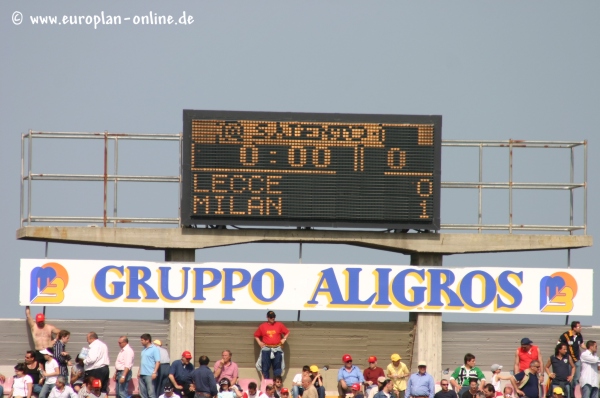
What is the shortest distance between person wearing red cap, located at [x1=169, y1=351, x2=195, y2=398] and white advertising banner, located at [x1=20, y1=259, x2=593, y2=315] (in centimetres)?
238

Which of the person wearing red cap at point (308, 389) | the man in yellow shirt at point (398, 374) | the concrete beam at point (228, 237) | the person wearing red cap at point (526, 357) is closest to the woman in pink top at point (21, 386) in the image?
the concrete beam at point (228, 237)

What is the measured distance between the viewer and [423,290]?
1422 inches

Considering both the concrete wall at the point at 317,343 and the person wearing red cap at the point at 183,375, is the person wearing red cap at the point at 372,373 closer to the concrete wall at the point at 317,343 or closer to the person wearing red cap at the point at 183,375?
the concrete wall at the point at 317,343

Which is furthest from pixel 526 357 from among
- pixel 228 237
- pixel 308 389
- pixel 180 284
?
pixel 180 284

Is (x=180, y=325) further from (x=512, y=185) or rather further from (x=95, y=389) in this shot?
(x=512, y=185)

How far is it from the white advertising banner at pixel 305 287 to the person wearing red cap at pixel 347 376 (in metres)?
1.98

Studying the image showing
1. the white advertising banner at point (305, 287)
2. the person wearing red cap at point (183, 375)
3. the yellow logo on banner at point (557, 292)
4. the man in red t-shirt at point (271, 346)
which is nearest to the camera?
the person wearing red cap at point (183, 375)

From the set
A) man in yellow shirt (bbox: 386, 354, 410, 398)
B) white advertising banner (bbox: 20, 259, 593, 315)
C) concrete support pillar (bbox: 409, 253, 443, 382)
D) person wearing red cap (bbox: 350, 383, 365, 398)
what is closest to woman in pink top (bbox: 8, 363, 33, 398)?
white advertising banner (bbox: 20, 259, 593, 315)

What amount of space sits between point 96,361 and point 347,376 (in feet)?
18.7

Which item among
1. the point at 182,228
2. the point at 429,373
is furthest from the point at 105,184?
the point at 429,373

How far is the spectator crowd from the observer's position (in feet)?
108

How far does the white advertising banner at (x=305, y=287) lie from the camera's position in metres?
35.5

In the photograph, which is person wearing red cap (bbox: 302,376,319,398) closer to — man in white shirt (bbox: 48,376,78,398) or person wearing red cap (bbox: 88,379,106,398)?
person wearing red cap (bbox: 88,379,106,398)

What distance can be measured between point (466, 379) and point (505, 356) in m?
3.36
